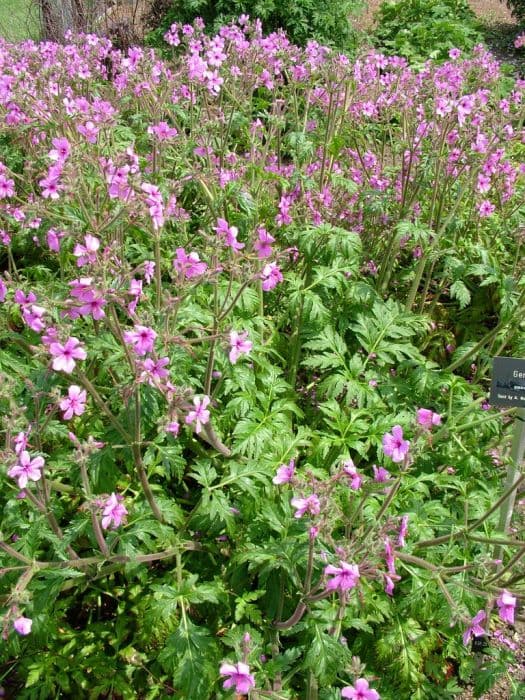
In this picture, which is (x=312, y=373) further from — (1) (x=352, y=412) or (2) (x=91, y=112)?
(2) (x=91, y=112)

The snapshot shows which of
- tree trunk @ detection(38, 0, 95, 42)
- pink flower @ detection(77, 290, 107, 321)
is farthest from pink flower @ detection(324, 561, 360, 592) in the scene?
tree trunk @ detection(38, 0, 95, 42)

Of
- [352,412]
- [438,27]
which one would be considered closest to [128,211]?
[352,412]

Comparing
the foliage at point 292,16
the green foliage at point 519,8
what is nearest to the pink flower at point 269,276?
the foliage at point 292,16

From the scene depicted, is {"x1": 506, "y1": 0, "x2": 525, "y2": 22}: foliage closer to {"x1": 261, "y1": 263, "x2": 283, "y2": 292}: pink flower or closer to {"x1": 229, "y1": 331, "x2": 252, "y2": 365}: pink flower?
{"x1": 261, "y1": 263, "x2": 283, "y2": 292}: pink flower

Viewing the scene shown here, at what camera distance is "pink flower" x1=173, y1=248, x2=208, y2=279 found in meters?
2.54

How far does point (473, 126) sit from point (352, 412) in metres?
2.23

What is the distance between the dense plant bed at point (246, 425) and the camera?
2.40m

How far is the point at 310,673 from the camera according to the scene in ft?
8.71

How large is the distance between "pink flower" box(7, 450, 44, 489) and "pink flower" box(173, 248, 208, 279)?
37.7 inches

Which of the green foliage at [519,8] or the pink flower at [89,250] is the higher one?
the green foliage at [519,8]

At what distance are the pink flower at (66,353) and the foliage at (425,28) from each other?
1099 centimetres

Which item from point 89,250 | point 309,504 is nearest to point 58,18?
point 89,250

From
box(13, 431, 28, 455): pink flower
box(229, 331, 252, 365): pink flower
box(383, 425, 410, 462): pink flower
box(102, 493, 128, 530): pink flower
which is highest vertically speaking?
box(229, 331, 252, 365): pink flower

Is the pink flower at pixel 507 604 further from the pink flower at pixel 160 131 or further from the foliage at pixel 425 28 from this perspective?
the foliage at pixel 425 28
